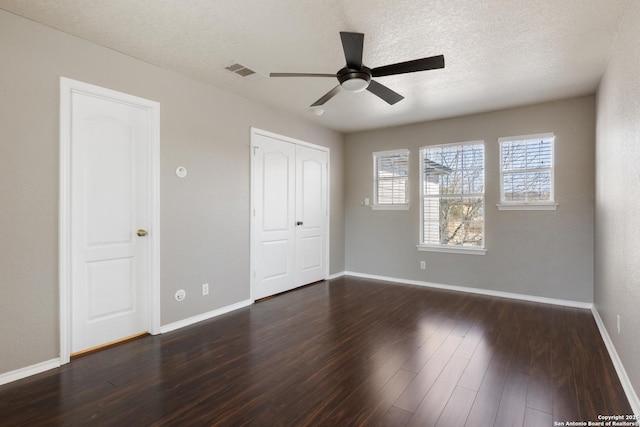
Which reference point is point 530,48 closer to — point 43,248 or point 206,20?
point 206,20

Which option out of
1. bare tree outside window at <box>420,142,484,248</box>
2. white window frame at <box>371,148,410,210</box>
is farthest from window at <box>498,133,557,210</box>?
white window frame at <box>371,148,410,210</box>

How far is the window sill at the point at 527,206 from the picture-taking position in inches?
167

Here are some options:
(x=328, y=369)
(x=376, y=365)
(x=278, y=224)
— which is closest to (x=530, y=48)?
(x=376, y=365)

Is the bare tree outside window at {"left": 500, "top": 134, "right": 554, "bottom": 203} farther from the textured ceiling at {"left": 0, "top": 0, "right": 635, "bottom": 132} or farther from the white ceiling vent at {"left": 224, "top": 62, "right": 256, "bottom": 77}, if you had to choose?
the white ceiling vent at {"left": 224, "top": 62, "right": 256, "bottom": 77}

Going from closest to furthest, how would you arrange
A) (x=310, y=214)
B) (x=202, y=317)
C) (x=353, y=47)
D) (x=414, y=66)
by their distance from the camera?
(x=353, y=47) → (x=414, y=66) → (x=202, y=317) → (x=310, y=214)

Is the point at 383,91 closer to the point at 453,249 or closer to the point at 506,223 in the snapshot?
the point at 506,223

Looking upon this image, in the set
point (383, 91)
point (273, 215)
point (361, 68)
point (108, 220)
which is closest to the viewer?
point (361, 68)

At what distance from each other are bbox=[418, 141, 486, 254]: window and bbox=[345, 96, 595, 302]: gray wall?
0.36 feet

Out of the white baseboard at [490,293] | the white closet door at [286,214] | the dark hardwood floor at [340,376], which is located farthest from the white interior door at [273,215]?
the white baseboard at [490,293]

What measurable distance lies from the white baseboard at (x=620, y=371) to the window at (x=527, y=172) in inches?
63.8

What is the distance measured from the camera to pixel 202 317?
145 inches

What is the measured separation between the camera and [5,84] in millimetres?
2330

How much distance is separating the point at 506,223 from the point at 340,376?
3.46m

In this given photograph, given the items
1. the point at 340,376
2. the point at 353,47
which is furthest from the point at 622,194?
the point at 340,376
